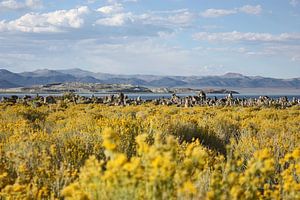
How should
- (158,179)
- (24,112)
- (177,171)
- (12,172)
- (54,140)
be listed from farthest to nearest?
(24,112) → (54,140) → (12,172) → (177,171) → (158,179)

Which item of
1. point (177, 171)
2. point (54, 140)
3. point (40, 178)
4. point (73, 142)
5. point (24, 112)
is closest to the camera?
point (177, 171)

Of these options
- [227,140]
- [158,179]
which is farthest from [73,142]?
[227,140]

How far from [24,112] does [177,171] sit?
47.7ft

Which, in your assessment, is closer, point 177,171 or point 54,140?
point 177,171

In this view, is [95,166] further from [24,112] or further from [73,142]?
[24,112]

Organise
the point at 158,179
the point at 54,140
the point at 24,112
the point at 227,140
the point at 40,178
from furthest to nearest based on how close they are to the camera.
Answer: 1. the point at 24,112
2. the point at 227,140
3. the point at 54,140
4. the point at 40,178
5. the point at 158,179

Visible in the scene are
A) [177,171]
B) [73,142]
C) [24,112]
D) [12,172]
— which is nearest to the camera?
[177,171]

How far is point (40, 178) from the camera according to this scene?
5.39 m

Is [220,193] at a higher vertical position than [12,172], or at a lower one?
higher

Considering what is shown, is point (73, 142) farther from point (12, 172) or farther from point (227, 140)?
point (227, 140)

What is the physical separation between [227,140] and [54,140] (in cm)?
518

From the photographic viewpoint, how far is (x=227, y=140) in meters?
11.8

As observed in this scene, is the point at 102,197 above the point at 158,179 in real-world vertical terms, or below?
below

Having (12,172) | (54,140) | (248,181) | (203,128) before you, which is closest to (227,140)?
(203,128)
